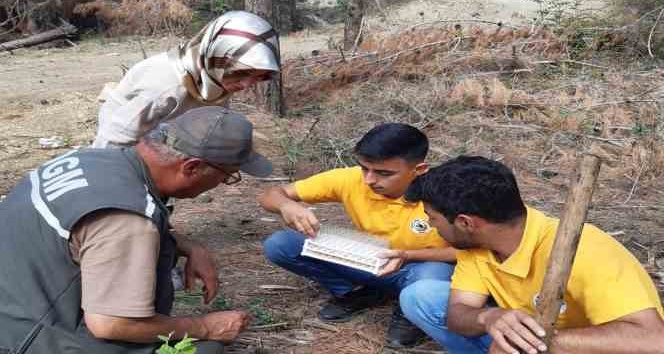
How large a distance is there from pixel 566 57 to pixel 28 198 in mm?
7494

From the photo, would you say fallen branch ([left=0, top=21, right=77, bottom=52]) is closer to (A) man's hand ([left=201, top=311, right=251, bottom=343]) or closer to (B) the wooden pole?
(A) man's hand ([left=201, top=311, right=251, bottom=343])

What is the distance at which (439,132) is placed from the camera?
7062 mm

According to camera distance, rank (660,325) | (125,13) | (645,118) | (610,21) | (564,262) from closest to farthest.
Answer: (564,262), (660,325), (645,118), (610,21), (125,13)

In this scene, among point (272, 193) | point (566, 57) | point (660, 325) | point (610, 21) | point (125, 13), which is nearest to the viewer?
point (660, 325)

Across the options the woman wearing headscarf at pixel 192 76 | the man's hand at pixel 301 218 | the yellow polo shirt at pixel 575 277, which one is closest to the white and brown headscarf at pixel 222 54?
the woman wearing headscarf at pixel 192 76

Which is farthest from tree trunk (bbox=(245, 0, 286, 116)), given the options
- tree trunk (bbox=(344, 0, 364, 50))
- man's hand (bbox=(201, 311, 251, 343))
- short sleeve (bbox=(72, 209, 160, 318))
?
short sleeve (bbox=(72, 209, 160, 318))

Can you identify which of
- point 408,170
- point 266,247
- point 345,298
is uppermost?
point 408,170

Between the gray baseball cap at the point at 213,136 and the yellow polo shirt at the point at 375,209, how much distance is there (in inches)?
39.6

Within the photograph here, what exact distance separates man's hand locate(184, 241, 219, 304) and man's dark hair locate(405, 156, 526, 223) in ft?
3.44

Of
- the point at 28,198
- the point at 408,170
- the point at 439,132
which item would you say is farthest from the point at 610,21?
the point at 28,198

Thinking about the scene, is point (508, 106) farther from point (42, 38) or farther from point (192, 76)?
point (42, 38)

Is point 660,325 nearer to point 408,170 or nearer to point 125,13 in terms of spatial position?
point 408,170

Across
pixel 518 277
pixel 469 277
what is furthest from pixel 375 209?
pixel 518 277

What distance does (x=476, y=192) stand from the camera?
8.00 feet
